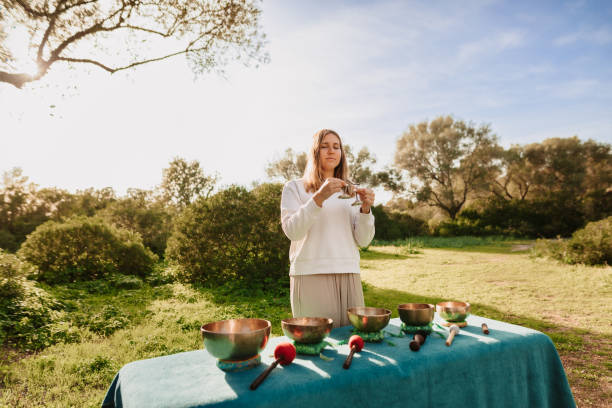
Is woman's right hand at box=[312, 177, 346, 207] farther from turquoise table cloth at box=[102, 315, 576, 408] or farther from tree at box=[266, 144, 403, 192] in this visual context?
tree at box=[266, 144, 403, 192]

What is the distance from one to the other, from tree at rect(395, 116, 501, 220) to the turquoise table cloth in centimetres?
3013

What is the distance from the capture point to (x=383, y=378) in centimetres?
154

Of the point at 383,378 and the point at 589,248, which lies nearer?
the point at 383,378

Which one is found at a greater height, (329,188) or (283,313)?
(329,188)

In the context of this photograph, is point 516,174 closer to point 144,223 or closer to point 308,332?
point 144,223

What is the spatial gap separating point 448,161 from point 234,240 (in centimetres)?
2595

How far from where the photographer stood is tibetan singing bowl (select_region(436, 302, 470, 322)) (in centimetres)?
223

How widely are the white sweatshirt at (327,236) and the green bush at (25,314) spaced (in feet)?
15.3

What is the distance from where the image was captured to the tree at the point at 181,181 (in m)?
32.1

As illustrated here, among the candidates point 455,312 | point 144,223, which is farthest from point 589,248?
point 144,223

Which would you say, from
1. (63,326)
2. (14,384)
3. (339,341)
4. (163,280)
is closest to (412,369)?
(339,341)

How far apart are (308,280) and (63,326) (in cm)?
515

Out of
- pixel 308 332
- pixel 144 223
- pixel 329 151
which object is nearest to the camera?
pixel 308 332

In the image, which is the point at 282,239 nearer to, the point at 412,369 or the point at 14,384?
the point at 14,384
